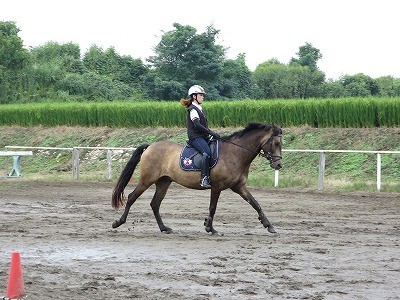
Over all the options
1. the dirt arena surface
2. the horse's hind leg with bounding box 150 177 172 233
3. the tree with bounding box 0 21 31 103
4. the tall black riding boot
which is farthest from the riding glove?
the tree with bounding box 0 21 31 103

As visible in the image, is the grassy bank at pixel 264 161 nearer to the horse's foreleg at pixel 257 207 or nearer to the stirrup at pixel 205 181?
the horse's foreleg at pixel 257 207

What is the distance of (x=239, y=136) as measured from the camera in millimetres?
16797

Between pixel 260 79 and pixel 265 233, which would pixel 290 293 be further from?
pixel 260 79

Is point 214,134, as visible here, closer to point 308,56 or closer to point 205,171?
point 205,171

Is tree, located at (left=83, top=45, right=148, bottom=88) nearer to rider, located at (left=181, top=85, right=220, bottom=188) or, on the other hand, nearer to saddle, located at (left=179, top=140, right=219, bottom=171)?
saddle, located at (left=179, top=140, right=219, bottom=171)

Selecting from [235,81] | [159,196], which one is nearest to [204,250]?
[159,196]

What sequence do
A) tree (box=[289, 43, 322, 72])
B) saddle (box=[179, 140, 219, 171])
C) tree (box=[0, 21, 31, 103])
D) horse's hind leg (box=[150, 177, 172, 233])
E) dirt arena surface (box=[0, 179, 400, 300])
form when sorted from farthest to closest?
tree (box=[289, 43, 322, 72]) → tree (box=[0, 21, 31, 103]) → horse's hind leg (box=[150, 177, 172, 233]) → saddle (box=[179, 140, 219, 171]) → dirt arena surface (box=[0, 179, 400, 300])

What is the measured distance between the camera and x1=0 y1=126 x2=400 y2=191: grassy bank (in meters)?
30.1

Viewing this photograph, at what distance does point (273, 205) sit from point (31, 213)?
5969 millimetres

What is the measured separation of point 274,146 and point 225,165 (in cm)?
91

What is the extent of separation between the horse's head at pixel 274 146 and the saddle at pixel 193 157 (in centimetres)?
88

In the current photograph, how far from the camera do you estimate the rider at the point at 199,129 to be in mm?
16328

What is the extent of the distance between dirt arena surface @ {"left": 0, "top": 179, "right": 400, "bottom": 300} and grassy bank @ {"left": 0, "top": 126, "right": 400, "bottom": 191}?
5.91 m

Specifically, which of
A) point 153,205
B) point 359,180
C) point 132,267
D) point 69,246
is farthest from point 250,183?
point 132,267
